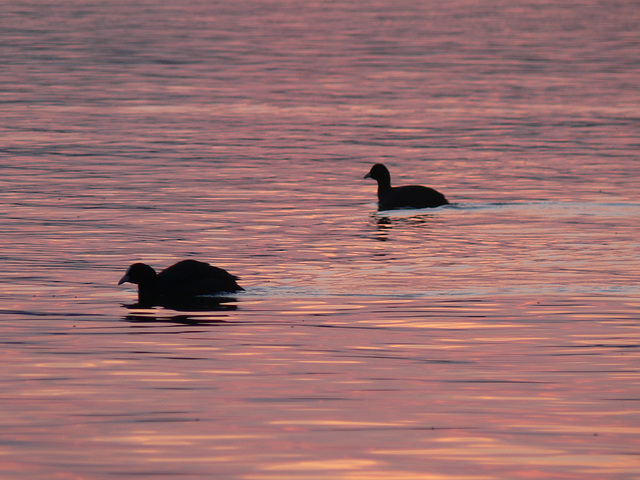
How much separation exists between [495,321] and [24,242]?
879 cm

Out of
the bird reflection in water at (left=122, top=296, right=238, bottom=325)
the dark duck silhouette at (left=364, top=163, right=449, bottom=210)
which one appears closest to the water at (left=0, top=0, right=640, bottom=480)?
the bird reflection in water at (left=122, top=296, right=238, bottom=325)

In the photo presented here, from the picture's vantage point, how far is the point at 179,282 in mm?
18281

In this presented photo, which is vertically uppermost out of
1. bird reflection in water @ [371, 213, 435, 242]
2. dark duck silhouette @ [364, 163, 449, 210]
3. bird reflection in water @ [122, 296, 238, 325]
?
dark duck silhouette @ [364, 163, 449, 210]

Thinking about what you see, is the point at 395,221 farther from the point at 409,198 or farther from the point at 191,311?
the point at 191,311

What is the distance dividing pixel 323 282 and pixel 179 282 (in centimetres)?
192

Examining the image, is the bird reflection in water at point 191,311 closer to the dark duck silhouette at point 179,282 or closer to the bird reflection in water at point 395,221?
the dark duck silhouette at point 179,282

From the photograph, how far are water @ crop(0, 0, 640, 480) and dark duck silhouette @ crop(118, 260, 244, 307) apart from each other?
1.41 feet

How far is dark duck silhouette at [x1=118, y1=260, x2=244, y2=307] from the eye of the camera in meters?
18.1

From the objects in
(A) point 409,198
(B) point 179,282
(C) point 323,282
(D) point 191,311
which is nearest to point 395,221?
(A) point 409,198

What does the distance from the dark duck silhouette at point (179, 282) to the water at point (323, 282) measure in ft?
1.41

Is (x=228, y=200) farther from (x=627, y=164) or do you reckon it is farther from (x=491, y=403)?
(x=491, y=403)

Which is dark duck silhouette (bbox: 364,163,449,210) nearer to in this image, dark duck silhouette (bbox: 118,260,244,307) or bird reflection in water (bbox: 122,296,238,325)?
dark duck silhouette (bbox: 118,260,244,307)

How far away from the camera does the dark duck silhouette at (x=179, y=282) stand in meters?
18.1

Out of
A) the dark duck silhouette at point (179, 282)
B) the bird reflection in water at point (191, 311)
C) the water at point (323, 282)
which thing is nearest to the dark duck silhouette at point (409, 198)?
the water at point (323, 282)
